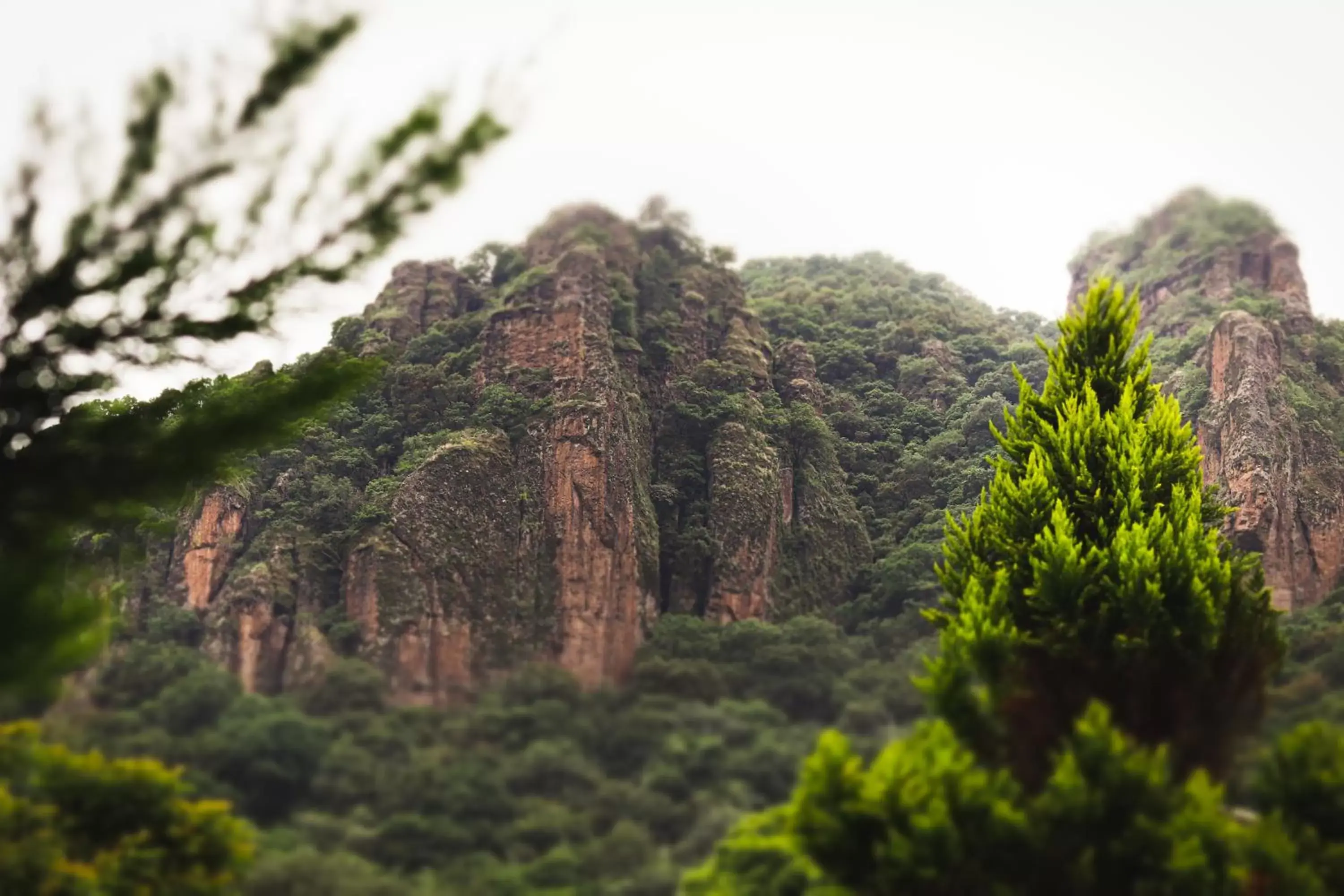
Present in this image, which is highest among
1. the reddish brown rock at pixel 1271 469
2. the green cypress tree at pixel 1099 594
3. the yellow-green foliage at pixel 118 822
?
the reddish brown rock at pixel 1271 469

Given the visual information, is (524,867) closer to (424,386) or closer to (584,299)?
(424,386)

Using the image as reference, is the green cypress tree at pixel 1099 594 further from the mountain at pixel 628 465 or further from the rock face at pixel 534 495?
the rock face at pixel 534 495

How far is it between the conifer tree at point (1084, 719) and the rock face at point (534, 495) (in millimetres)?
7360

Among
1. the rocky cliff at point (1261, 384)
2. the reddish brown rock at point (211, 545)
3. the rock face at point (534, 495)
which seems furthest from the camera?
the rocky cliff at point (1261, 384)

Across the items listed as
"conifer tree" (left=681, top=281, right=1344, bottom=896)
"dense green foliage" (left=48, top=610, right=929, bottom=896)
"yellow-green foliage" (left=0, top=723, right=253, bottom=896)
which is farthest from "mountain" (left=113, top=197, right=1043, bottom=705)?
"conifer tree" (left=681, top=281, right=1344, bottom=896)

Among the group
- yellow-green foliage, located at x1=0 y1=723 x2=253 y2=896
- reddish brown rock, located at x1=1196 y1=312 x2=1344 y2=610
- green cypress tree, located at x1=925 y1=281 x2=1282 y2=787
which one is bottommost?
yellow-green foliage, located at x1=0 y1=723 x2=253 y2=896

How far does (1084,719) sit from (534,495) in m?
18.7

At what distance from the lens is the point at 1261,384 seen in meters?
35.7

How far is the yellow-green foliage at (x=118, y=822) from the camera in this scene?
10.9 m

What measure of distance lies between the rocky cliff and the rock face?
42.9 ft

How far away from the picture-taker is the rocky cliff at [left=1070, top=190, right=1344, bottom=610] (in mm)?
32281

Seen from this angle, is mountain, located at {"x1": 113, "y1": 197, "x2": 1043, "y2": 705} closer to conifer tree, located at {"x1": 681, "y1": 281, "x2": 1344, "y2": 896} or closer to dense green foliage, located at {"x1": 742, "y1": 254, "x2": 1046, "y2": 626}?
dense green foliage, located at {"x1": 742, "y1": 254, "x2": 1046, "y2": 626}

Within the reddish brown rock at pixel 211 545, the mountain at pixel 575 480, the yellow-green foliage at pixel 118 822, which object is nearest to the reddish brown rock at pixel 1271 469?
the mountain at pixel 575 480

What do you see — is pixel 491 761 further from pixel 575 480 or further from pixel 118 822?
pixel 575 480
